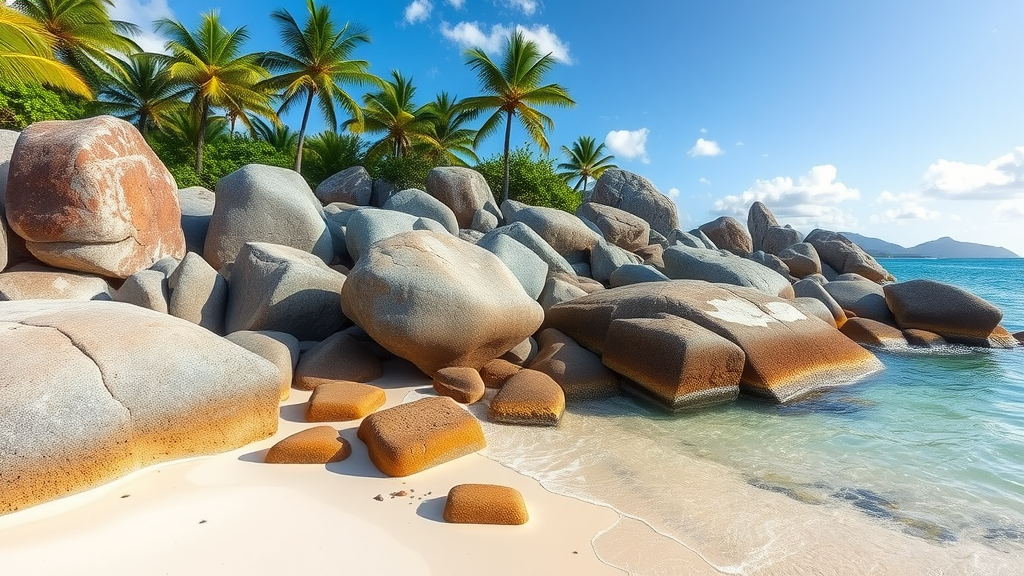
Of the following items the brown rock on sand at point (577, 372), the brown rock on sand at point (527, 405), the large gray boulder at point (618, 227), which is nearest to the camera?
the brown rock on sand at point (527, 405)

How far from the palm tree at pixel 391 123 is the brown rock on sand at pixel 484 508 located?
70.2ft

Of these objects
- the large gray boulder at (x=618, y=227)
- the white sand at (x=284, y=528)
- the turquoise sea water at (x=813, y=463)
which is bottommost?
the turquoise sea water at (x=813, y=463)

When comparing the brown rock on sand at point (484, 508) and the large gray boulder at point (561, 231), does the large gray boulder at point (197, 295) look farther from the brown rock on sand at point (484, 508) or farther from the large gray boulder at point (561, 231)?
the large gray boulder at point (561, 231)

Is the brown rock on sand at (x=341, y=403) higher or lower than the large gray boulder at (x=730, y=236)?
lower

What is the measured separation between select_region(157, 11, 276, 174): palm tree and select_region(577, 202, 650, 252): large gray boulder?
13.6 m

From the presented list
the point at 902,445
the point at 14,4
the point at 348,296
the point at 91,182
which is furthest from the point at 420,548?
the point at 14,4

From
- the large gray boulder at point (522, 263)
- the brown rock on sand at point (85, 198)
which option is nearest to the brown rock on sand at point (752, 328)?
the large gray boulder at point (522, 263)

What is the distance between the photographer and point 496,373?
15.8ft

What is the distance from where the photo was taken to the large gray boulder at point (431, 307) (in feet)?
14.2

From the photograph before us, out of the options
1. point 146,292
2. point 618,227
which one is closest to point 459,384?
point 146,292

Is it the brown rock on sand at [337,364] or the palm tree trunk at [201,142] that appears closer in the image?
the brown rock on sand at [337,364]

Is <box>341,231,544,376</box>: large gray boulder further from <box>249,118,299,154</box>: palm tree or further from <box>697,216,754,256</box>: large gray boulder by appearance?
<box>249,118,299,154</box>: palm tree

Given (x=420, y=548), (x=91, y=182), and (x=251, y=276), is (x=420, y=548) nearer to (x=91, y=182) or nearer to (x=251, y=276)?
(x=251, y=276)

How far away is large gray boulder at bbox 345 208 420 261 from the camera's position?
22.7 ft
